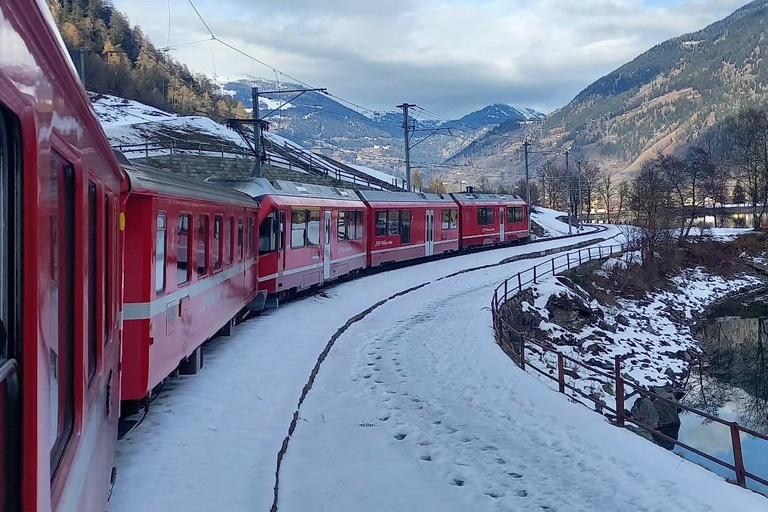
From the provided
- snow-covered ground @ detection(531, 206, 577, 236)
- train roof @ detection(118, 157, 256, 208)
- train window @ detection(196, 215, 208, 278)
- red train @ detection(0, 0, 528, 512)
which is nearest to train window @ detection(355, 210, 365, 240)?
red train @ detection(0, 0, 528, 512)

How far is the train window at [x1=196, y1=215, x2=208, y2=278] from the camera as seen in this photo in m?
9.59

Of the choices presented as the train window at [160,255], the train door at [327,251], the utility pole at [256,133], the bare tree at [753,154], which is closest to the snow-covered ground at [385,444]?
the train window at [160,255]

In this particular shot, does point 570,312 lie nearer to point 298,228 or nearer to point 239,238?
point 298,228

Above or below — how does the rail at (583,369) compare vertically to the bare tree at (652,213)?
below

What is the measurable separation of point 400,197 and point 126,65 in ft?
187

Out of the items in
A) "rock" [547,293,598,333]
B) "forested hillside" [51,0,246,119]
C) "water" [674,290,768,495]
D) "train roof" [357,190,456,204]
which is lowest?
"water" [674,290,768,495]

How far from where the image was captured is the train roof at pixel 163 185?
6887 mm

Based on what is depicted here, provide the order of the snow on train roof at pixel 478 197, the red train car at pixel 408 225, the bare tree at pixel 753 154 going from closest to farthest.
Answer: the red train car at pixel 408 225 < the snow on train roof at pixel 478 197 < the bare tree at pixel 753 154

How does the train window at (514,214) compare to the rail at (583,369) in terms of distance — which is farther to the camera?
the train window at (514,214)

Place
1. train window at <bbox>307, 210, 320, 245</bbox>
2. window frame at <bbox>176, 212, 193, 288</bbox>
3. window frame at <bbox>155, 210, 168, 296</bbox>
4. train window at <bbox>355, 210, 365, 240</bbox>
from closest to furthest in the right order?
1. window frame at <bbox>155, 210, 168, 296</bbox>
2. window frame at <bbox>176, 212, 193, 288</bbox>
3. train window at <bbox>307, 210, 320, 245</bbox>
4. train window at <bbox>355, 210, 365, 240</bbox>

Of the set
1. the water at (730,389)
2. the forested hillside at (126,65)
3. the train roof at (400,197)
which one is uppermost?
the forested hillside at (126,65)

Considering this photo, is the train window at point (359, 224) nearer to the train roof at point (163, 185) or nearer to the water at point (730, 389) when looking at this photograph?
the water at point (730, 389)

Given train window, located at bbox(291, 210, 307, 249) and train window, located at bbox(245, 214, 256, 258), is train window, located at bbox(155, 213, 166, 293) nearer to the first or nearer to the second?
train window, located at bbox(245, 214, 256, 258)

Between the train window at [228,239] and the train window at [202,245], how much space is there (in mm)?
1548
